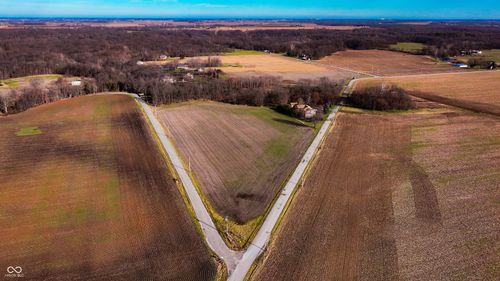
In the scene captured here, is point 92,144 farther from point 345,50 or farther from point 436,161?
point 345,50

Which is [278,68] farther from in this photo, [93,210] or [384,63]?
[93,210]

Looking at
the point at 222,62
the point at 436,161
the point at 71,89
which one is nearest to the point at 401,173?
the point at 436,161

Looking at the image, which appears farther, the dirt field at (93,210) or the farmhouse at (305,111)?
the farmhouse at (305,111)

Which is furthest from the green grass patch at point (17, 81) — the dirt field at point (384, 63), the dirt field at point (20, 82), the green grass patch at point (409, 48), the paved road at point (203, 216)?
the green grass patch at point (409, 48)

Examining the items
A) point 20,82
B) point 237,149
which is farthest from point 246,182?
point 20,82

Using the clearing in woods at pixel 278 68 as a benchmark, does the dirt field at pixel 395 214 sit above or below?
below

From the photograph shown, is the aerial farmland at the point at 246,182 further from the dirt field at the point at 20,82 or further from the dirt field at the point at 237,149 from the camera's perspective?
the dirt field at the point at 20,82

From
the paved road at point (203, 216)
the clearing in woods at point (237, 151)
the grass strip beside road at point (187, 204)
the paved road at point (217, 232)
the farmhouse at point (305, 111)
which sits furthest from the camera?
the farmhouse at point (305, 111)
